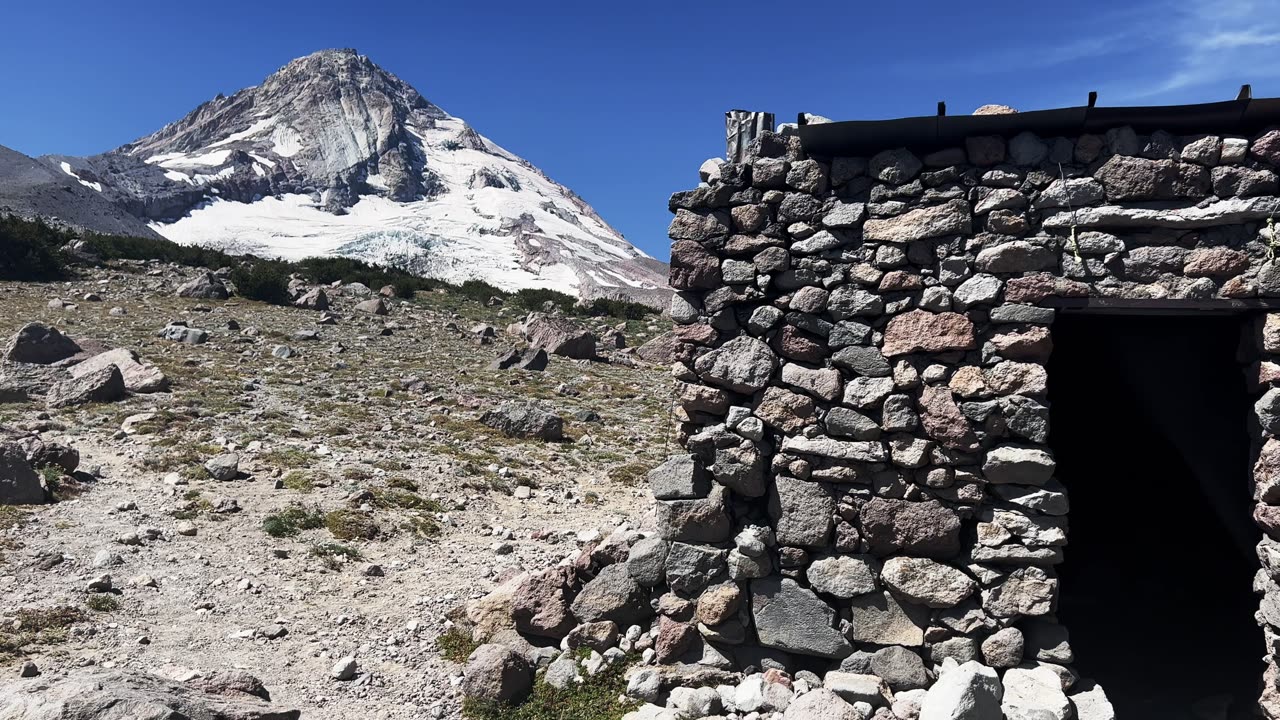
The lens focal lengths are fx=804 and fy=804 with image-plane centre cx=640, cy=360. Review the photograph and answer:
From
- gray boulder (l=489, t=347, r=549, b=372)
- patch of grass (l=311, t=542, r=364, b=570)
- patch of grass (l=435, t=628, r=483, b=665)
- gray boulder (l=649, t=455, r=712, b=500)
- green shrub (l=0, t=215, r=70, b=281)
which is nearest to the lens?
gray boulder (l=649, t=455, r=712, b=500)

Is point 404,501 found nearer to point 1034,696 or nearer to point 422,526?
point 422,526

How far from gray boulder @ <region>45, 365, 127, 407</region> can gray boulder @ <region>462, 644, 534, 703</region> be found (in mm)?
11135

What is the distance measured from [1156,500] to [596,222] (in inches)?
4417

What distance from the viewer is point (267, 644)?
724 centimetres

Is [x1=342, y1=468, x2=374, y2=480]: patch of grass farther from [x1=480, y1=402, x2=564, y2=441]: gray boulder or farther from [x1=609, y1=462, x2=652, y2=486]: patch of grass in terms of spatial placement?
[x1=609, y1=462, x2=652, y2=486]: patch of grass

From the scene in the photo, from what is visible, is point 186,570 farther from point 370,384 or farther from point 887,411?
point 370,384

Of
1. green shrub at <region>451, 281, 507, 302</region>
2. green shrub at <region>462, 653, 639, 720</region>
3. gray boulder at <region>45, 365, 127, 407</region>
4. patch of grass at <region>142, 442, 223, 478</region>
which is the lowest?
green shrub at <region>462, 653, 639, 720</region>

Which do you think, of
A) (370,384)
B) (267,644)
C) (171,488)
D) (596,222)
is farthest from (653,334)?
(596,222)

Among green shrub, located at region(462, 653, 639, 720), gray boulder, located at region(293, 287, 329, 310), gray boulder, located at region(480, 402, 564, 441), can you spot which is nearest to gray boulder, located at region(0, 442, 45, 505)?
green shrub, located at region(462, 653, 639, 720)

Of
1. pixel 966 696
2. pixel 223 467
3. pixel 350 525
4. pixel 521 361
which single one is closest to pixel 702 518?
pixel 966 696

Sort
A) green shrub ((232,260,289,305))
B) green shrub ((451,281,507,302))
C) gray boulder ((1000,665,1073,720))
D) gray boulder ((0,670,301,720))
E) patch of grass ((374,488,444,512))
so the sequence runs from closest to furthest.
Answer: gray boulder ((0,670,301,720))
gray boulder ((1000,665,1073,720))
patch of grass ((374,488,444,512))
green shrub ((232,260,289,305))
green shrub ((451,281,507,302))

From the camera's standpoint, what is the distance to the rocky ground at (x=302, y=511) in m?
6.98

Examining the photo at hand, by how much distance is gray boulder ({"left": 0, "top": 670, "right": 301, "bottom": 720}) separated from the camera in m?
4.41

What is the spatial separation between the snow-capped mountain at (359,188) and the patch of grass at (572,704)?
47.8 m
